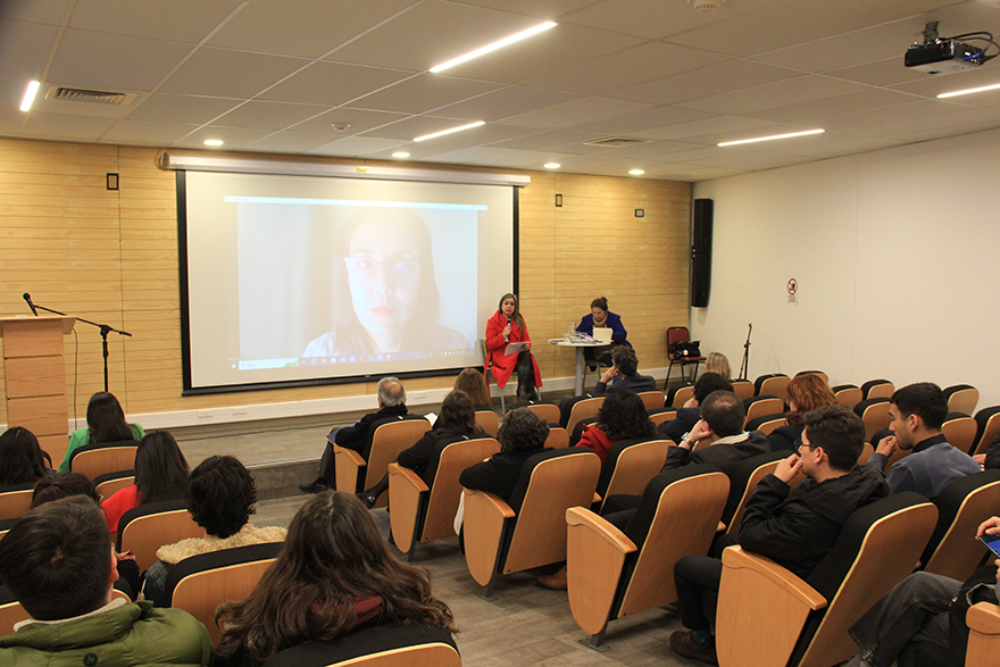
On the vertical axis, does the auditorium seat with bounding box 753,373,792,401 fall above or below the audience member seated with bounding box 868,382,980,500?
below

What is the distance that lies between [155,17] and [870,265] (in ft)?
24.5

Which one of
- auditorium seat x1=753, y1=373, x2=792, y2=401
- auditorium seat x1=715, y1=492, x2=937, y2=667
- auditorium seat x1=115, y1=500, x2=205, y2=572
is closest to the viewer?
auditorium seat x1=715, y1=492, x2=937, y2=667

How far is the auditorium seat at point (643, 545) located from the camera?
9.46 feet

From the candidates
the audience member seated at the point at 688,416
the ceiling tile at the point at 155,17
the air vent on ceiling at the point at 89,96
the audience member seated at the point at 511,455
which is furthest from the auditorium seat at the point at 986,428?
the air vent on ceiling at the point at 89,96

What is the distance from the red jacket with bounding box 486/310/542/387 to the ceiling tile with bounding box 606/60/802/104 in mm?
3853

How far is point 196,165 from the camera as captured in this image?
23.2ft

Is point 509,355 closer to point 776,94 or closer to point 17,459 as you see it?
point 776,94

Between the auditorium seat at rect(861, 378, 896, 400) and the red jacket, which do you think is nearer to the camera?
the auditorium seat at rect(861, 378, 896, 400)

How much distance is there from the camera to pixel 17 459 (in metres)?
3.45

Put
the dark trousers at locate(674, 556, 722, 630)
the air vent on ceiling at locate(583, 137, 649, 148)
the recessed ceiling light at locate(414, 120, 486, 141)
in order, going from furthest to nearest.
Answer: the air vent on ceiling at locate(583, 137, 649, 148) < the recessed ceiling light at locate(414, 120, 486, 141) < the dark trousers at locate(674, 556, 722, 630)

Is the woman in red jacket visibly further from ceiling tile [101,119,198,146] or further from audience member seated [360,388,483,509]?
audience member seated [360,388,483,509]

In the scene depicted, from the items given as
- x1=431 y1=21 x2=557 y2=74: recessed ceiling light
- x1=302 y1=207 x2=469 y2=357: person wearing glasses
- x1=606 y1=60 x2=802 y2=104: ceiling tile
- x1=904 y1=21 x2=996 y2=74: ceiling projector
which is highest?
x1=606 y1=60 x2=802 y2=104: ceiling tile

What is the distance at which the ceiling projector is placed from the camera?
3.56m

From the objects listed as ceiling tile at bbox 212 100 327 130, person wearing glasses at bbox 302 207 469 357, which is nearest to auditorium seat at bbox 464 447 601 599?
ceiling tile at bbox 212 100 327 130
